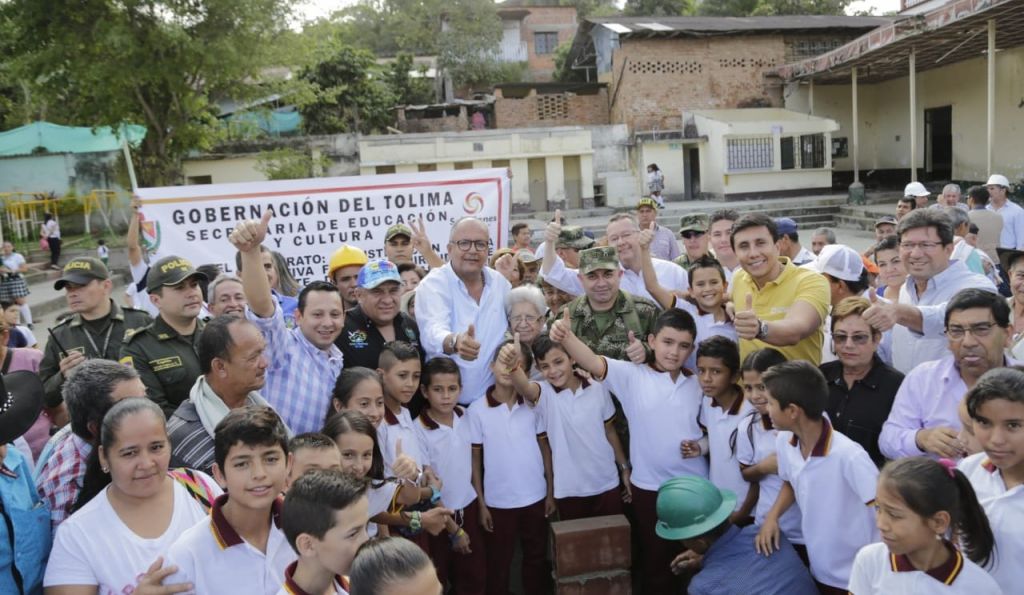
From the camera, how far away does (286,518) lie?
84.8 inches

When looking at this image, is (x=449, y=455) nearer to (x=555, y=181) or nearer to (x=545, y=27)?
(x=555, y=181)

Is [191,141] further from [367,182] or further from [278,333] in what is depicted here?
[278,333]

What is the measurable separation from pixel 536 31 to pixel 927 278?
137 ft

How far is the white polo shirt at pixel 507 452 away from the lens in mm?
3828

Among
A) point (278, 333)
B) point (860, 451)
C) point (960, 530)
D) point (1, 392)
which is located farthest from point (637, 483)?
point (1, 392)

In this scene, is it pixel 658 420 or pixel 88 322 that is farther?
pixel 88 322

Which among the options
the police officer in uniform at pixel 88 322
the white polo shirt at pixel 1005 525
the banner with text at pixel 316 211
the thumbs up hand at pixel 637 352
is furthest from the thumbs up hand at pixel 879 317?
the police officer in uniform at pixel 88 322

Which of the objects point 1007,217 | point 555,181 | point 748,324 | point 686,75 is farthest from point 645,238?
point 686,75

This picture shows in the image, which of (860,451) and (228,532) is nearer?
(228,532)

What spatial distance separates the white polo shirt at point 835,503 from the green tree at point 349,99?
22461 mm

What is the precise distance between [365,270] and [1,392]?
1.75 metres

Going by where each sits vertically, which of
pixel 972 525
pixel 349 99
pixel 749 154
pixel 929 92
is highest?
pixel 349 99

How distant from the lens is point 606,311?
13.6 ft

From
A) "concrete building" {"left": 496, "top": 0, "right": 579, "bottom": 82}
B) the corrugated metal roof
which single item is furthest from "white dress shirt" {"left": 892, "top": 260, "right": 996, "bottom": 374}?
"concrete building" {"left": 496, "top": 0, "right": 579, "bottom": 82}
